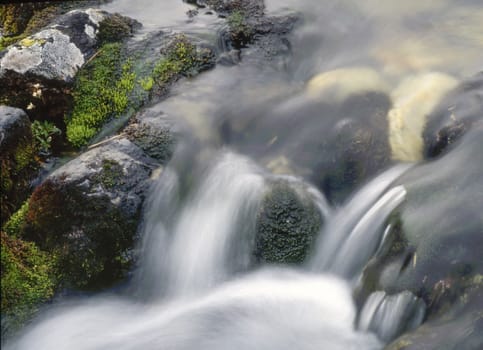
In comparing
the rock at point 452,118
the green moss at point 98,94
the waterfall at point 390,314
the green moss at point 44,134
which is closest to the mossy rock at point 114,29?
the green moss at point 98,94

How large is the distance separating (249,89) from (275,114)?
1.76 ft

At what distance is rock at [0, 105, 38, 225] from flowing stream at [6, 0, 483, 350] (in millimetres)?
1105

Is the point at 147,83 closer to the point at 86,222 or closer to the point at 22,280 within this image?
the point at 86,222

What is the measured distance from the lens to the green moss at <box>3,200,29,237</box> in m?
4.89

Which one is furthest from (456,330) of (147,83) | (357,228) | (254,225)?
(147,83)

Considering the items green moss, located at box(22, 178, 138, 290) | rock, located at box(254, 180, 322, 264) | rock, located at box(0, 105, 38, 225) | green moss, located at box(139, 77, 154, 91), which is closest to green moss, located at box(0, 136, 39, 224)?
rock, located at box(0, 105, 38, 225)

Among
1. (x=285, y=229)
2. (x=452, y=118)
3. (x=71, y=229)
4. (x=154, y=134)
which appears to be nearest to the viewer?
(x=71, y=229)

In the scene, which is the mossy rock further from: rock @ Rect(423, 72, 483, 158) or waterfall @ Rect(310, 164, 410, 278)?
rock @ Rect(423, 72, 483, 158)

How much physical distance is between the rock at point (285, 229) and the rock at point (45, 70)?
8.40 feet

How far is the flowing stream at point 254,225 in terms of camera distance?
4508mm

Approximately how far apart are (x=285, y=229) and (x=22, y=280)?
Answer: 2309 millimetres

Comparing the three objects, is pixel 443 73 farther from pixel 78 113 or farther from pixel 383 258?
pixel 78 113

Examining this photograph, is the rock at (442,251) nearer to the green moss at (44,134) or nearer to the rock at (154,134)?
the rock at (154,134)

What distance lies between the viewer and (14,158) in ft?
16.9
